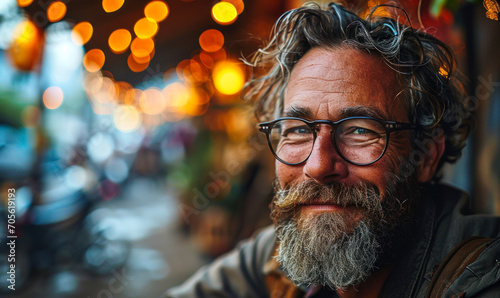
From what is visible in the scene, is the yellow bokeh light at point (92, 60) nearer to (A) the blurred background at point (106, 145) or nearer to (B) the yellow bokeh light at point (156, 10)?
(A) the blurred background at point (106, 145)

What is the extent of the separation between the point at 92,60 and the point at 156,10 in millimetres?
1512

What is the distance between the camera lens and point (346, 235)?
52.2 inches

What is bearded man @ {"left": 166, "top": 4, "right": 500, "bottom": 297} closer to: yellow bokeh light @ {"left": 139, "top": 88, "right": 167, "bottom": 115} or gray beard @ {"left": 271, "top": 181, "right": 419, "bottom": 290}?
gray beard @ {"left": 271, "top": 181, "right": 419, "bottom": 290}

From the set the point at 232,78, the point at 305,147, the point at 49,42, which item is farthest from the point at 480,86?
the point at 49,42

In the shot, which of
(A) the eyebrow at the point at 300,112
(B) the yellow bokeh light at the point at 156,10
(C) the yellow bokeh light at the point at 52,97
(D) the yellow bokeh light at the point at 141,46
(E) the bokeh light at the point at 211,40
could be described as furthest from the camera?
(E) the bokeh light at the point at 211,40

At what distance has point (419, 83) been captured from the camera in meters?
1.47

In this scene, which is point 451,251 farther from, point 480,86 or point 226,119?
point 226,119

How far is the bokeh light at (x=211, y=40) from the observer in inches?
254

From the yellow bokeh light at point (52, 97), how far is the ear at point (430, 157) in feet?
15.5

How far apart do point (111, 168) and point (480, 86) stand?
26.5ft

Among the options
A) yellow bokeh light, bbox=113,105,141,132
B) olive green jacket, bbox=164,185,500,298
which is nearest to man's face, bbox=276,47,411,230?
olive green jacket, bbox=164,185,500,298

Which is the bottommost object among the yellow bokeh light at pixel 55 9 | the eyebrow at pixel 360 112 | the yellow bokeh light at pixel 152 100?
the yellow bokeh light at pixel 152 100

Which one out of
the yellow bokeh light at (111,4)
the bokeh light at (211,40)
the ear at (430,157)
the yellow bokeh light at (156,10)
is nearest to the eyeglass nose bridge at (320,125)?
the ear at (430,157)

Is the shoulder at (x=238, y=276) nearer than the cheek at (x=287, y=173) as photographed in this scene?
No
